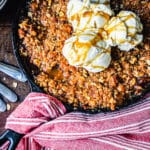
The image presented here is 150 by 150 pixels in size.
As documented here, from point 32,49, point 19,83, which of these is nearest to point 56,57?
point 32,49

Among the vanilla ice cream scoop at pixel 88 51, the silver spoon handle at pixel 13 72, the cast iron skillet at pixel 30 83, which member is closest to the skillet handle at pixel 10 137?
the cast iron skillet at pixel 30 83

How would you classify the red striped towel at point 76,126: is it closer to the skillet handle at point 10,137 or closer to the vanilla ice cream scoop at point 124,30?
the skillet handle at point 10,137

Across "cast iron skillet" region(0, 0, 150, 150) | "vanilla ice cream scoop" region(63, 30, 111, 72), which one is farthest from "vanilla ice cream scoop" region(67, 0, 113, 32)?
"cast iron skillet" region(0, 0, 150, 150)

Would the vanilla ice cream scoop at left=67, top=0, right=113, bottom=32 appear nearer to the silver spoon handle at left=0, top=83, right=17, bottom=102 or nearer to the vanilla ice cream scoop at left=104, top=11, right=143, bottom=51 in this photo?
the vanilla ice cream scoop at left=104, top=11, right=143, bottom=51

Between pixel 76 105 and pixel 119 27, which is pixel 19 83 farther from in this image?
pixel 119 27

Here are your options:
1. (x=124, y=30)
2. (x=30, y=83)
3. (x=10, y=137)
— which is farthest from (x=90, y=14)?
(x=10, y=137)
